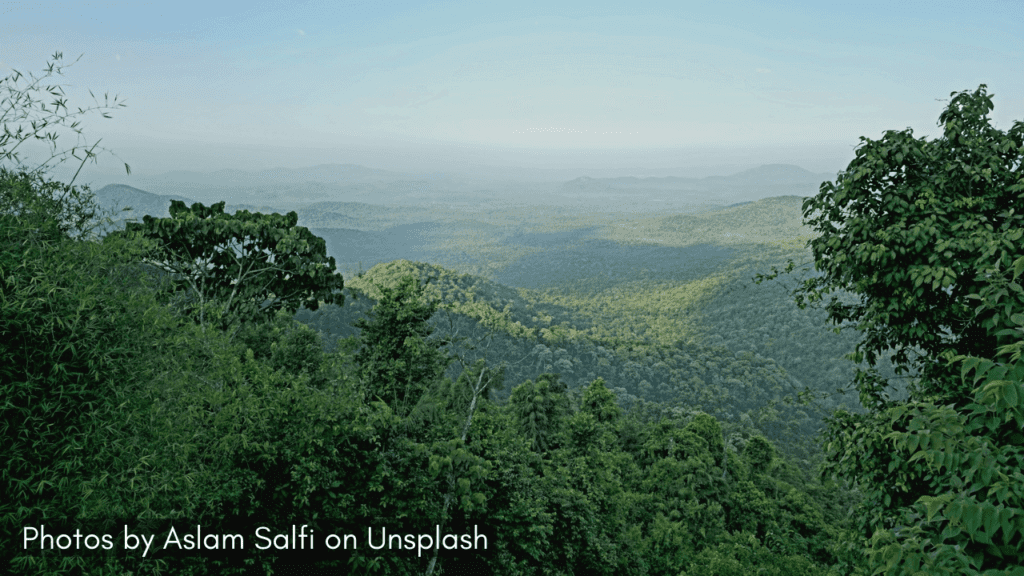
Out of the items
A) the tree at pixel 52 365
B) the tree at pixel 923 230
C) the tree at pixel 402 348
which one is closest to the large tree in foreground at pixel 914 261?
the tree at pixel 923 230

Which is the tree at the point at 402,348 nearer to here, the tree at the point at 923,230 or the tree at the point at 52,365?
the tree at the point at 52,365

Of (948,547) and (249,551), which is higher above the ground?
(948,547)

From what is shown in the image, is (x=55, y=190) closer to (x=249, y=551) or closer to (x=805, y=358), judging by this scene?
(x=249, y=551)

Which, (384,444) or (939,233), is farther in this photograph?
(384,444)

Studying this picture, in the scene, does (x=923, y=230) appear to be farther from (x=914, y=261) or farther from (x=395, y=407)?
(x=395, y=407)

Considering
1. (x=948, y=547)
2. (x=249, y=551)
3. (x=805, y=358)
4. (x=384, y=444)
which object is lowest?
(x=805, y=358)

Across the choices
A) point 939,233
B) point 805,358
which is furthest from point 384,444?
point 805,358

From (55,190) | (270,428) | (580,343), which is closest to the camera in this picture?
(55,190)

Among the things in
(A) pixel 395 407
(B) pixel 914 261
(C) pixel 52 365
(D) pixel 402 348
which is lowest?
(A) pixel 395 407

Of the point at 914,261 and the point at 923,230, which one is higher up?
the point at 923,230

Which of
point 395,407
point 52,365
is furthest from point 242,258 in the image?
point 52,365
